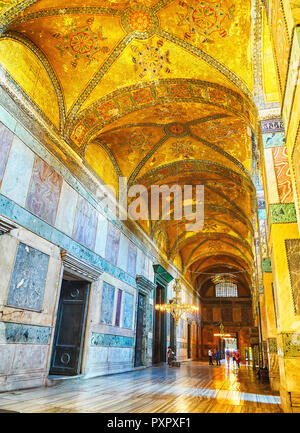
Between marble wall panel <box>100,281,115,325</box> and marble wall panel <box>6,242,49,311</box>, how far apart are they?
270cm

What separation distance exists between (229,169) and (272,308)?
15.7 ft

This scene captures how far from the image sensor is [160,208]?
1323 centimetres

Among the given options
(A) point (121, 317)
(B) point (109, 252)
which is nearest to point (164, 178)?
(B) point (109, 252)

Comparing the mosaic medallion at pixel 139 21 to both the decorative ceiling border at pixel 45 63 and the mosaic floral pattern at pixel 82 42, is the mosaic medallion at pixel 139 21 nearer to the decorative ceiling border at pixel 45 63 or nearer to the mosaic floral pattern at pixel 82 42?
the mosaic floral pattern at pixel 82 42

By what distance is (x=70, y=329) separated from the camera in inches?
300

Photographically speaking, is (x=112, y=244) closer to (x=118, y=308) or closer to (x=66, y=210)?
(x=118, y=308)

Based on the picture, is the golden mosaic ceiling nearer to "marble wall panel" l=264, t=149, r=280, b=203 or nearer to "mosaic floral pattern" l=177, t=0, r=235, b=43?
"mosaic floral pattern" l=177, t=0, r=235, b=43

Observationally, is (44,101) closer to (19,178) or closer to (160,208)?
(19,178)

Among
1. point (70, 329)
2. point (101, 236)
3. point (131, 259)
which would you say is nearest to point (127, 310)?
point (131, 259)

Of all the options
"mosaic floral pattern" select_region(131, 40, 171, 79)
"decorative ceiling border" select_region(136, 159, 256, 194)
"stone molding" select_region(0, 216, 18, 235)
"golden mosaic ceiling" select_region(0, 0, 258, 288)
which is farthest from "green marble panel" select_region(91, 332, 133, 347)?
"mosaic floral pattern" select_region(131, 40, 171, 79)

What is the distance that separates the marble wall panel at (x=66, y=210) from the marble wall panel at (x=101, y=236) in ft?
4.37

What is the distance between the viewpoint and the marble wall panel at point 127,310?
9845mm

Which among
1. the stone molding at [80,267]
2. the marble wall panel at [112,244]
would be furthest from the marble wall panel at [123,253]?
the stone molding at [80,267]

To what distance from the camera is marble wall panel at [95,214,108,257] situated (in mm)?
8475
